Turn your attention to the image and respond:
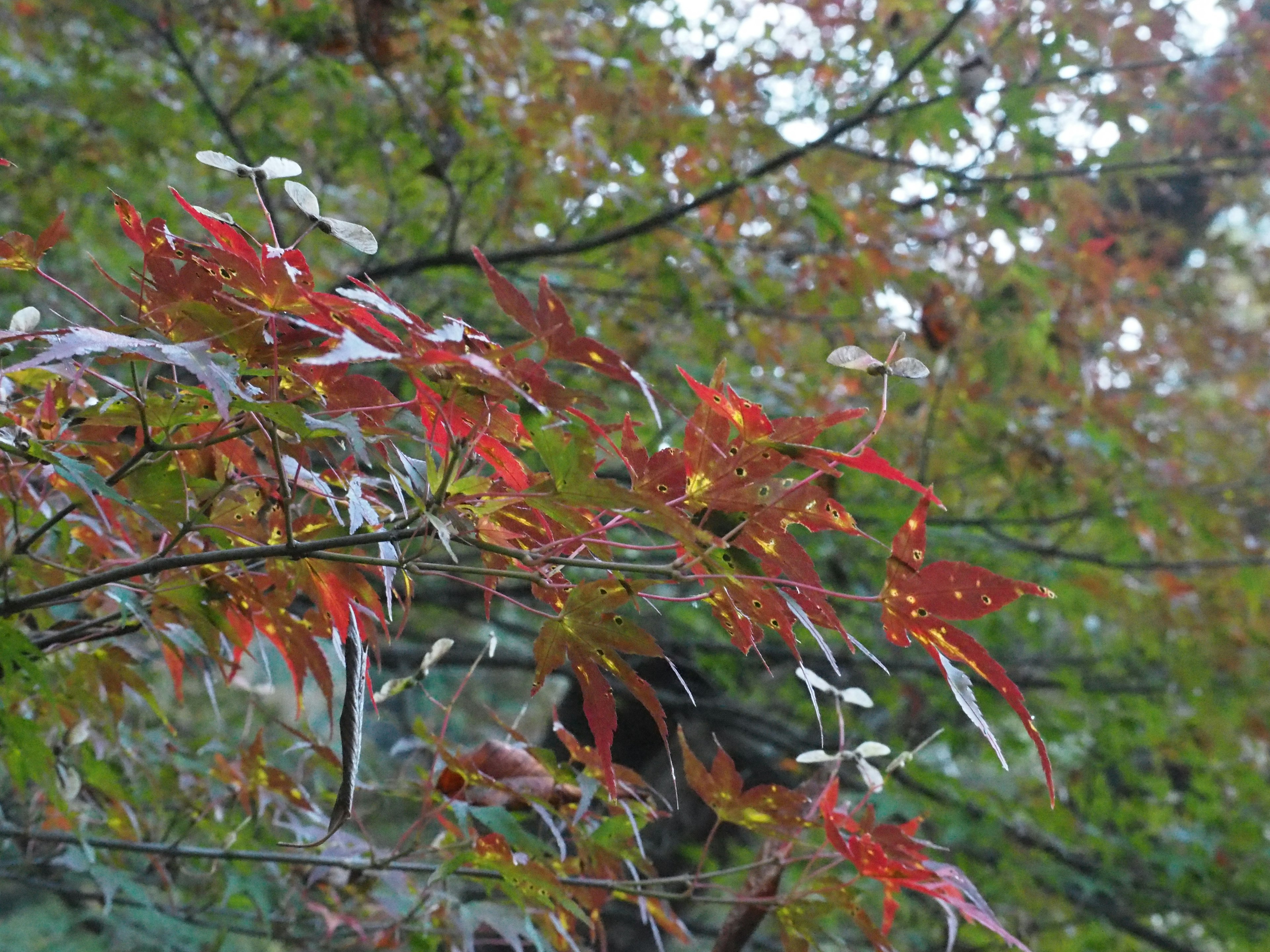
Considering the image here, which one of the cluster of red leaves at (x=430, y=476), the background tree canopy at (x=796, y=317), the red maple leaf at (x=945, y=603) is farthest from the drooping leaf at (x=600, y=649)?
the background tree canopy at (x=796, y=317)

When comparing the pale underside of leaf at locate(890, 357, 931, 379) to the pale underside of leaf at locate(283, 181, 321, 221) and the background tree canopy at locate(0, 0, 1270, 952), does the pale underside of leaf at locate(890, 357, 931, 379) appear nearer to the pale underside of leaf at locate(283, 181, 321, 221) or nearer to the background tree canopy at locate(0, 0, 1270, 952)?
the pale underside of leaf at locate(283, 181, 321, 221)

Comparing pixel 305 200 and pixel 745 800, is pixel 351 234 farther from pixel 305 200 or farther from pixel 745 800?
→ pixel 745 800

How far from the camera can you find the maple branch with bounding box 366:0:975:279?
184cm

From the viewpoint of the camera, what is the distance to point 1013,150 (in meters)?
2.74

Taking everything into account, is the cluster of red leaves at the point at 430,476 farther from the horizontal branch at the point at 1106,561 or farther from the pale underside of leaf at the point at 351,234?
the horizontal branch at the point at 1106,561

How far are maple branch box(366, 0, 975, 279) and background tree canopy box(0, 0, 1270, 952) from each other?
14mm

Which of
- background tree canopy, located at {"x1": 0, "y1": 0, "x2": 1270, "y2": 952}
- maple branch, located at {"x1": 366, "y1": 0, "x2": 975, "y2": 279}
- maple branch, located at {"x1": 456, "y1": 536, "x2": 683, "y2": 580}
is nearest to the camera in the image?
maple branch, located at {"x1": 456, "y1": 536, "x2": 683, "y2": 580}

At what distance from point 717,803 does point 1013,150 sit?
2404 millimetres

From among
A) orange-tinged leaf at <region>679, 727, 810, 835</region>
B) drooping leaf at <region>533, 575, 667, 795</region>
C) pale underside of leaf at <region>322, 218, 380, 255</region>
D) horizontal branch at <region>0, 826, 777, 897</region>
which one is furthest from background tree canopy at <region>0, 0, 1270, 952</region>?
pale underside of leaf at <region>322, 218, 380, 255</region>

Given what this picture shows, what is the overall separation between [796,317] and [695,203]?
51 centimetres

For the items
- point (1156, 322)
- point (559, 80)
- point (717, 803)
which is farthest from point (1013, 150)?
point (717, 803)


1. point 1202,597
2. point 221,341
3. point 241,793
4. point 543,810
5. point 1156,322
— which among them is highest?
point 221,341

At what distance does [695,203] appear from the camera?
1.90 meters

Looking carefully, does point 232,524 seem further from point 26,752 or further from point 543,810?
point 543,810
